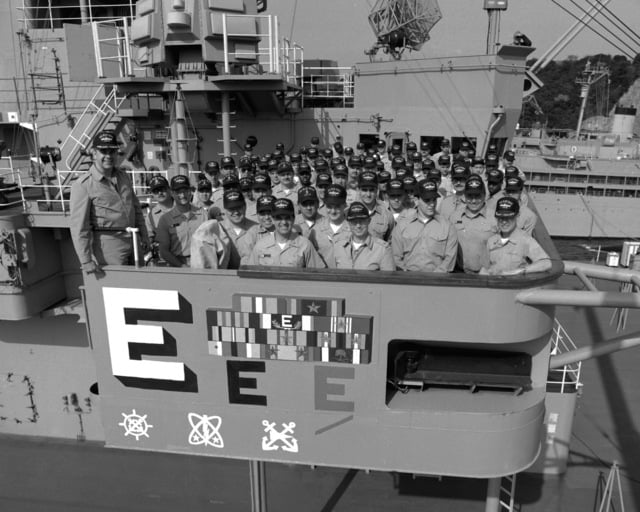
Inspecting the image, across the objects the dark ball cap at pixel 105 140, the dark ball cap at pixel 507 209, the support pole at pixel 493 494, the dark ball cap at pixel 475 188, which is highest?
the dark ball cap at pixel 105 140

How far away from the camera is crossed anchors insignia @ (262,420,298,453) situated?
3.94m

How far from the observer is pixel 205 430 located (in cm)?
402

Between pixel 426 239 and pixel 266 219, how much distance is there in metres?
1.42

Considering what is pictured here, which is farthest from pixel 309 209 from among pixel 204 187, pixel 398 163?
pixel 398 163

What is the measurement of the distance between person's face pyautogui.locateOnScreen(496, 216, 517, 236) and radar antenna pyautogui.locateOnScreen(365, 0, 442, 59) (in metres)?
11.8

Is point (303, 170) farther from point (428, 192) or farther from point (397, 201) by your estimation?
point (428, 192)

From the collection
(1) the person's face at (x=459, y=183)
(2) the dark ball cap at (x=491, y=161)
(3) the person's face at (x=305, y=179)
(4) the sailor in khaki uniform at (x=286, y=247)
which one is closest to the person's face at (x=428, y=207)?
(4) the sailor in khaki uniform at (x=286, y=247)

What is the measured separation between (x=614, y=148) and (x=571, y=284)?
61.5 ft

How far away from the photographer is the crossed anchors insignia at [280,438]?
12.9 ft

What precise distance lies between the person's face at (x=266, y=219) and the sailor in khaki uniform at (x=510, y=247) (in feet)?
6.23

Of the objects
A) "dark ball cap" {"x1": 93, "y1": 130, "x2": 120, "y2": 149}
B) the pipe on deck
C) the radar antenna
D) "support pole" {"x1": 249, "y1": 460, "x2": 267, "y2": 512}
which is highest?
the radar antenna

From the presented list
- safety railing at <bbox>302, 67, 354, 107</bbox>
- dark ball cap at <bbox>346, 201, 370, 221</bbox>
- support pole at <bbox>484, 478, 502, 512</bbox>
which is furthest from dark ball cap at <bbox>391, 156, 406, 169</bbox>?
safety railing at <bbox>302, 67, 354, 107</bbox>

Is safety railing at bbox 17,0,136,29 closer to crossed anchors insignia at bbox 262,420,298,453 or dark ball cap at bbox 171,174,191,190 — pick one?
dark ball cap at bbox 171,174,191,190

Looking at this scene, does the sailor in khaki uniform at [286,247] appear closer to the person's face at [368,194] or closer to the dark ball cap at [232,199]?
the dark ball cap at [232,199]
